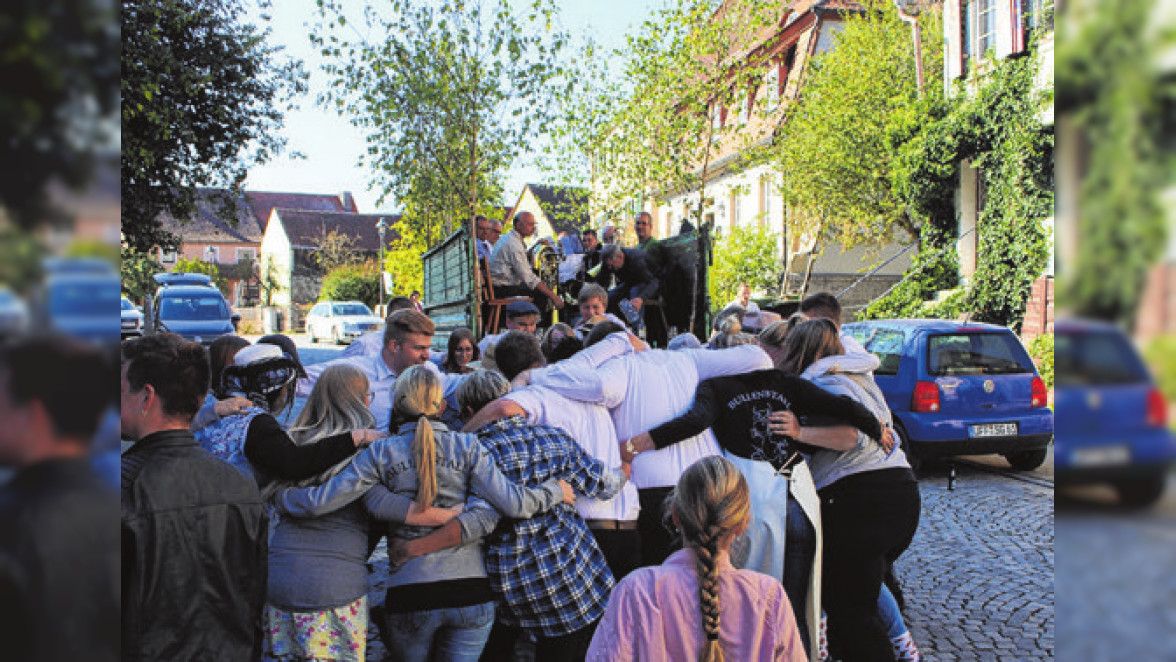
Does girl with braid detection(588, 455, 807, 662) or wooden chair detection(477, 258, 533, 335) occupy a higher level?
wooden chair detection(477, 258, 533, 335)

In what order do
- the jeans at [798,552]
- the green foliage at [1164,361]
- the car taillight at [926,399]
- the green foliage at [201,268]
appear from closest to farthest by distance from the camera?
the green foliage at [1164,361], the jeans at [798,552], the car taillight at [926,399], the green foliage at [201,268]

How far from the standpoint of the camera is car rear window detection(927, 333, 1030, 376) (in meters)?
9.66

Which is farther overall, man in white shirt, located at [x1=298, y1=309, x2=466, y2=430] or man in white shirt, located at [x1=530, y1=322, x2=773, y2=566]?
man in white shirt, located at [x1=298, y1=309, x2=466, y2=430]

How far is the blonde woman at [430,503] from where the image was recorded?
344 cm

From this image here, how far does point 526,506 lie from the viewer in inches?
141

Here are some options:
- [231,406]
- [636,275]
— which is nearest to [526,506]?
[231,406]

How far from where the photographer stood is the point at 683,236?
992cm

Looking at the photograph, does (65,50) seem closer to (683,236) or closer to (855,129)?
(683,236)

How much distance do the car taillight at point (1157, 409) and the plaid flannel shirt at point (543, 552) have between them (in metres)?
3.07

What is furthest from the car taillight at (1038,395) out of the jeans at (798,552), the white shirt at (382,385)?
the white shirt at (382,385)

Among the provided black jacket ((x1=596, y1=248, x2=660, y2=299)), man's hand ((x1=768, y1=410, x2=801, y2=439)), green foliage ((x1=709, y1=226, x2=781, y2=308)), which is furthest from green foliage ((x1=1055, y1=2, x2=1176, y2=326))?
green foliage ((x1=709, y1=226, x2=781, y2=308))

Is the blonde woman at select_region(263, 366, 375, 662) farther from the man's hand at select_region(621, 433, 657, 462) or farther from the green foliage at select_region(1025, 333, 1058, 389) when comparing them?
the green foliage at select_region(1025, 333, 1058, 389)

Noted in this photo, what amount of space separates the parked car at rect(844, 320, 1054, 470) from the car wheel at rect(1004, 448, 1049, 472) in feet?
0.63

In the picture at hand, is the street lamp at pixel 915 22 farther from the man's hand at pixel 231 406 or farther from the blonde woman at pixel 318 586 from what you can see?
the blonde woman at pixel 318 586
